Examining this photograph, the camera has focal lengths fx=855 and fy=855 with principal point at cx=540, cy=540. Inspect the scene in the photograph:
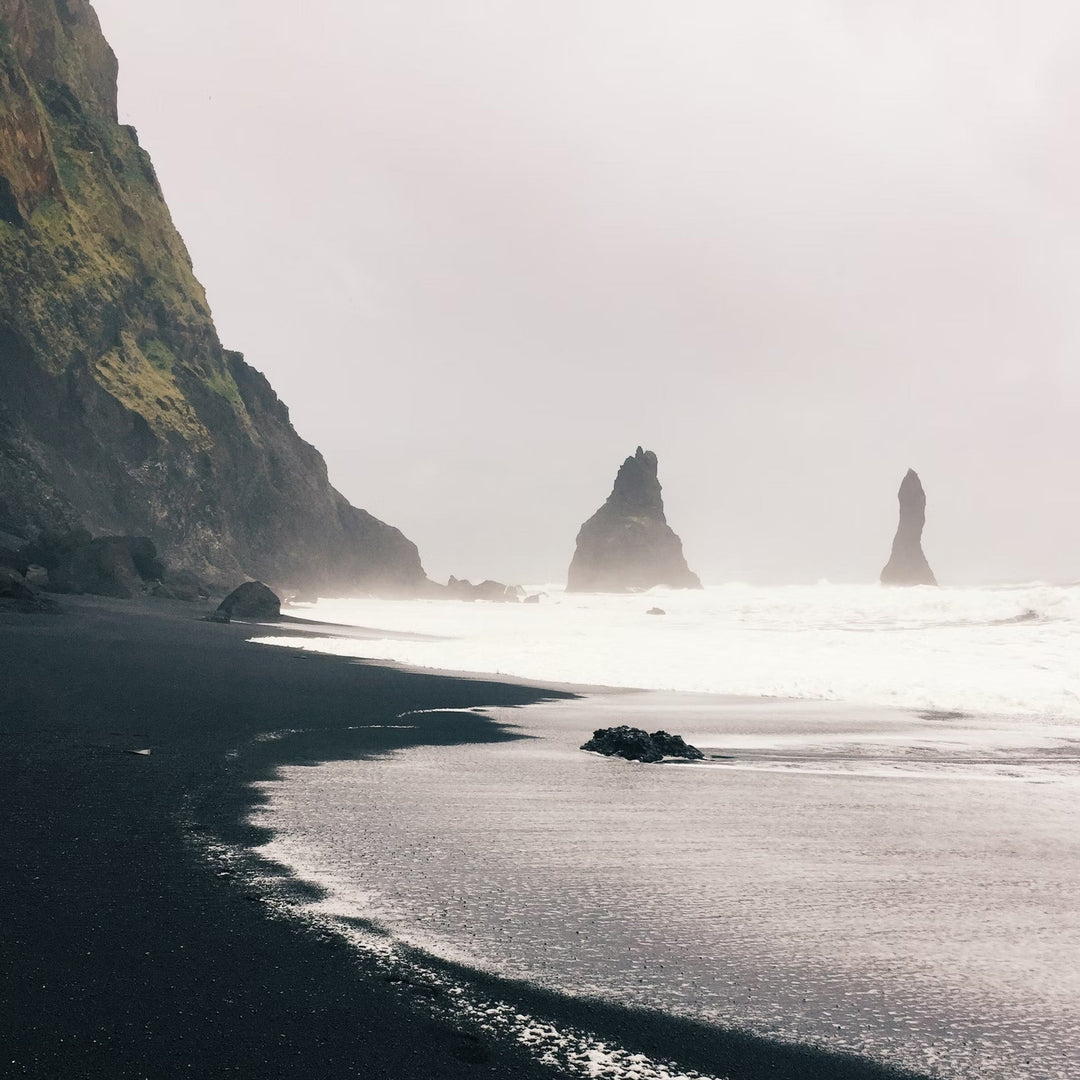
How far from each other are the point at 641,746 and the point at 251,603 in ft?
98.5

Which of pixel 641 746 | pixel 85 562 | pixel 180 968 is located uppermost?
pixel 85 562

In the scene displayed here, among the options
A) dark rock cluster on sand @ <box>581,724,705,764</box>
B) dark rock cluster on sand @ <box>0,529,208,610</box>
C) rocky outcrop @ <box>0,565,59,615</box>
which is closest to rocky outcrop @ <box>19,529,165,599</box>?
dark rock cluster on sand @ <box>0,529,208,610</box>

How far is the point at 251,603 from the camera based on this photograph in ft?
118

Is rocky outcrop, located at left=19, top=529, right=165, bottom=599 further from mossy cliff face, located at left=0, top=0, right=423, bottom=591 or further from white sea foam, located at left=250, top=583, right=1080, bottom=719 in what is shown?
white sea foam, located at left=250, top=583, right=1080, bottom=719

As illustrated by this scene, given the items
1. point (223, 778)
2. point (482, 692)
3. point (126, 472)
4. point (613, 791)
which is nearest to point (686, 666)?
point (482, 692)

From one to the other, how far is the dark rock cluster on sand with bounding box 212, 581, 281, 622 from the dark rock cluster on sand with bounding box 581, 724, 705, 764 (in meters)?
28.0

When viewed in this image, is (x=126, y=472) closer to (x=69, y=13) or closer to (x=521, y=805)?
(x=69, y=13)

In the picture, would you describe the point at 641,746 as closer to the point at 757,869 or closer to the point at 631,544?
the point at 757,869

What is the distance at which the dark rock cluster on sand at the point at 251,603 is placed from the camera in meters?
35.0

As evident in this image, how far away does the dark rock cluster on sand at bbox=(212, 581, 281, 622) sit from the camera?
3500 centimetres

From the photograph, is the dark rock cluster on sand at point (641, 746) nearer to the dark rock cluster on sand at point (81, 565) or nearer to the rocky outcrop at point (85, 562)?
the dark rock cluster on sand at point (81, 565)

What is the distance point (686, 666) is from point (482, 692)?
6076 mm

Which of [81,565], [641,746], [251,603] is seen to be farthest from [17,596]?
[641,746]

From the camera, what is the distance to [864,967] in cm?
359
